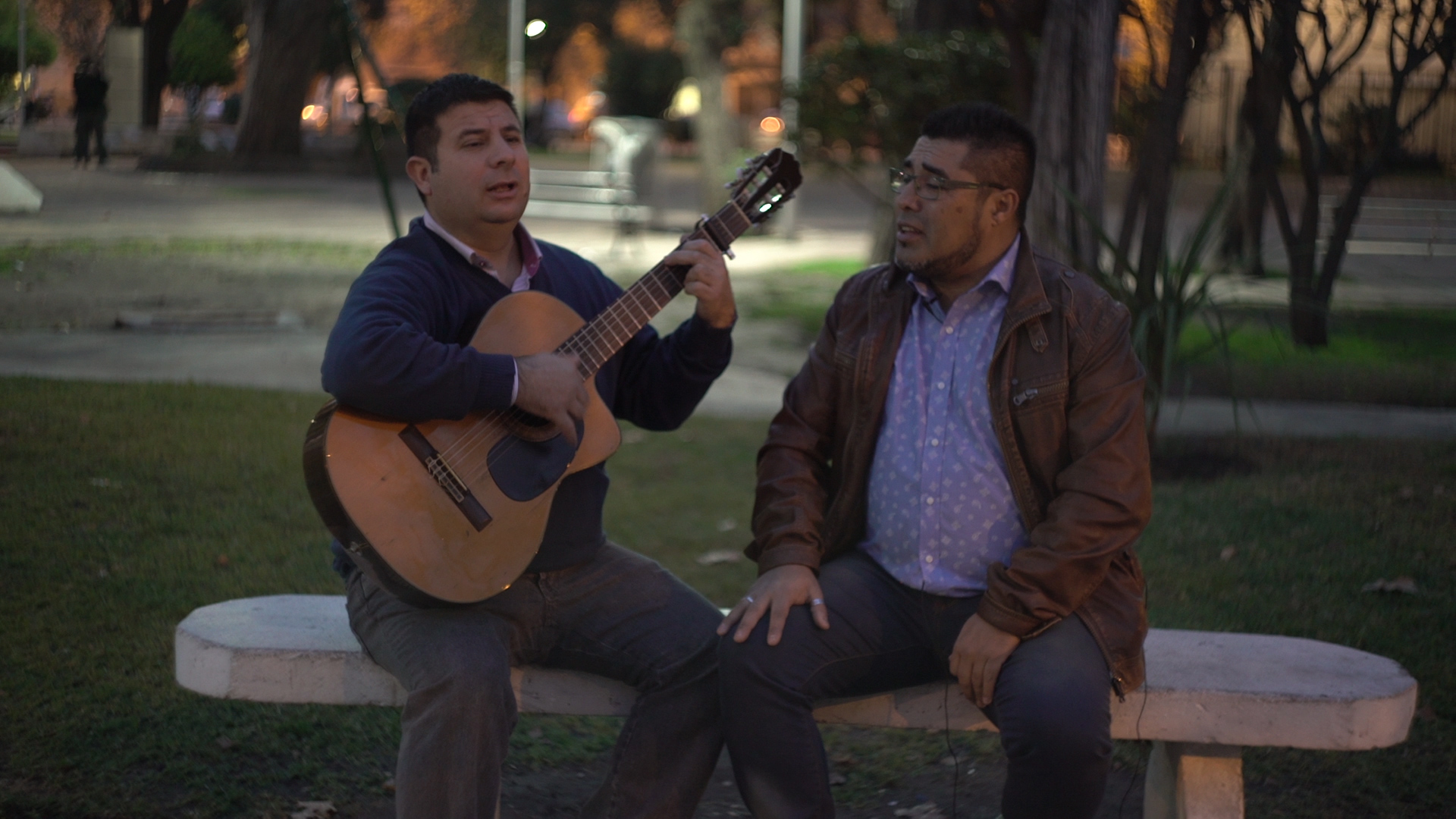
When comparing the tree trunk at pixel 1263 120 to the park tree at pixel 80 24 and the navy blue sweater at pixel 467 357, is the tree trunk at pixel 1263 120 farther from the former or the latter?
the park tree at pixel 80 24

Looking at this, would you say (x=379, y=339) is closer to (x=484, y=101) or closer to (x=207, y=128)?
(x=484, y=101)

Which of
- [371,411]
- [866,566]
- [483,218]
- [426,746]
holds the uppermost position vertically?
[483,218]

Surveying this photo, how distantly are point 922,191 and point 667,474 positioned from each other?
10.9ft

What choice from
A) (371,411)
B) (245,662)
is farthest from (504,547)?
(245,662)

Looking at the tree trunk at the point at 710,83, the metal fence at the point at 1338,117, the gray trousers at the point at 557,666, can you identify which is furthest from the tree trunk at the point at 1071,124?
the tree trunk at the point at 710,83

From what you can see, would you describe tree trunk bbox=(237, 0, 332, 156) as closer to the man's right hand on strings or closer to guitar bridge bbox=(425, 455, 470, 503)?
the man's right hand on strings

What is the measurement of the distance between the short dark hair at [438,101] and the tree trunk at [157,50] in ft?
9.35

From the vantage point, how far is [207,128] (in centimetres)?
588

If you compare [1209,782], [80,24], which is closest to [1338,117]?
[80,24]

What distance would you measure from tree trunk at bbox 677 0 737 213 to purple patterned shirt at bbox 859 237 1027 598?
13.8 m

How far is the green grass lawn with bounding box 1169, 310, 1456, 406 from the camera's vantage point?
24.4ft

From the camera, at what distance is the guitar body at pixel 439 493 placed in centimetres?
255

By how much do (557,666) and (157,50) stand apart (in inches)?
143

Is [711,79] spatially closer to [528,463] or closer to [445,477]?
[528,463]
